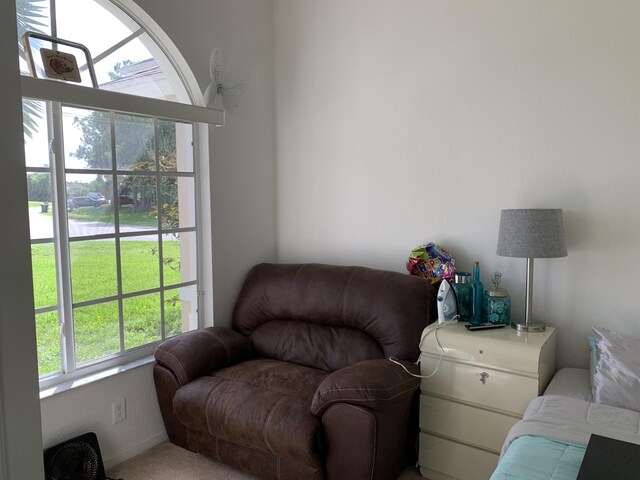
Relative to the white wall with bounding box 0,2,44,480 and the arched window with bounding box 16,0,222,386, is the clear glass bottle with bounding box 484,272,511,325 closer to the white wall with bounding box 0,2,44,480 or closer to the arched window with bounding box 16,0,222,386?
the arched window with bounding box 16,0,222,386

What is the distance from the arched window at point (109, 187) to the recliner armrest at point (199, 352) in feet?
0.83

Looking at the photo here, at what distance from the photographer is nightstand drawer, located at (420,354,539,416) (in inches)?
80.6

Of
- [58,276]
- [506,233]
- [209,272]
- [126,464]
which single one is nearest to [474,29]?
[506,233]

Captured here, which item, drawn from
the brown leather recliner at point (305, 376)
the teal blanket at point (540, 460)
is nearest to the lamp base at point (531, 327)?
the brown leather recliner at point (305, 376)

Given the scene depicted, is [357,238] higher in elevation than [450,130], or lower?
lower

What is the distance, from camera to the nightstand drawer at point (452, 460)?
2156 millimetres

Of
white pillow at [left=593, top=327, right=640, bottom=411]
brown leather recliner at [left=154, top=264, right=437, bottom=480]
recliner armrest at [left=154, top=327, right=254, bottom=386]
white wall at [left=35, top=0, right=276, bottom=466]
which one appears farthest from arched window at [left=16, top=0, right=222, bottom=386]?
white pillow at [left=593, top=327, right=640, bottom=411]

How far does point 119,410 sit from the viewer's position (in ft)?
8.25

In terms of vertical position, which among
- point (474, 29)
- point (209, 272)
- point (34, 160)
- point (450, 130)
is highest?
point (474, 29)

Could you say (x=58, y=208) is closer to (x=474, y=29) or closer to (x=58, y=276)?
(x=58, y=276)

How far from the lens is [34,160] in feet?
7.16

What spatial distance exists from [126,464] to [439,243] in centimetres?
210

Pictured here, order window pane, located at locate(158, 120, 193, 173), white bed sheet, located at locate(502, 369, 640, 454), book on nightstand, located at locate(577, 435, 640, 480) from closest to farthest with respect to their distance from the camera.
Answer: book on nightstand, located at locate(577, 435, 640, 480)
white bed sheet, located at locate(502, 369, 640, 454)
window pane, located at locate(158, 120, 193, 173)

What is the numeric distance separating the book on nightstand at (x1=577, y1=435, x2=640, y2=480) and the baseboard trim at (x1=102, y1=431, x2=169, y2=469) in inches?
86.8
